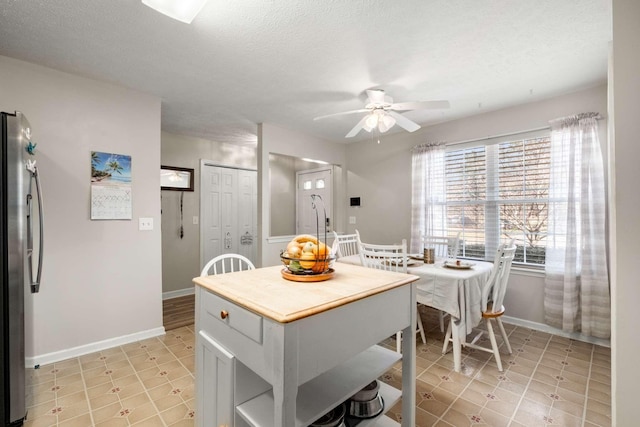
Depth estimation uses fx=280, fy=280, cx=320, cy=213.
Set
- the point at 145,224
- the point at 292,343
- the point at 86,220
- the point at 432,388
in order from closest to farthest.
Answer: the point at 292,343 < the point at 432,388 < the point at 86,220 < the point at 145,224

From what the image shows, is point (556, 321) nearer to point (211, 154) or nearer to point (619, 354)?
point (619, 354)

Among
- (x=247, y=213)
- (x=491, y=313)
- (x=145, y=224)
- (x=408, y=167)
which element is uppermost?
(x=408, y=167)

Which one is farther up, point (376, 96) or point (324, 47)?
point (324, 47)

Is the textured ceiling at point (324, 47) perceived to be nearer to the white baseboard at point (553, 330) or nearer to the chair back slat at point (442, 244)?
the chair back slat at point (442, 244)

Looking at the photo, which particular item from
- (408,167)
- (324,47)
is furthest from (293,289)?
(408,167)

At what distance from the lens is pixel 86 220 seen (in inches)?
102

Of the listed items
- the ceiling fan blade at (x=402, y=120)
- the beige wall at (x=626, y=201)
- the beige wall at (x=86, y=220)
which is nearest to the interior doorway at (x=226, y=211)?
the beige wall at (x=86, y=220)

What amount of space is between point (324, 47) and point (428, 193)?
2505mm

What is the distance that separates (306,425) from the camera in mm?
1028

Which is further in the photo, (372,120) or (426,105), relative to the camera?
(372,120)

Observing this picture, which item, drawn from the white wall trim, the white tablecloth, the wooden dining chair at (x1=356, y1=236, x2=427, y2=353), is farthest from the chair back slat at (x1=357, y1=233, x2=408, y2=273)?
the white wall trim

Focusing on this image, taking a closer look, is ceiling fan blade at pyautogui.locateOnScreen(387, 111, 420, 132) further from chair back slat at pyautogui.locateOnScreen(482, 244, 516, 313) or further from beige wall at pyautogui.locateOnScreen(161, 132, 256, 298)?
beige wall at pyautogui.locateOnScreen(161, 132, 256, 298)

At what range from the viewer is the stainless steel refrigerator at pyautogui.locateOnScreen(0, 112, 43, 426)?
1558mm

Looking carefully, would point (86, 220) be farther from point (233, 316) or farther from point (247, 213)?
point (247, 213)
